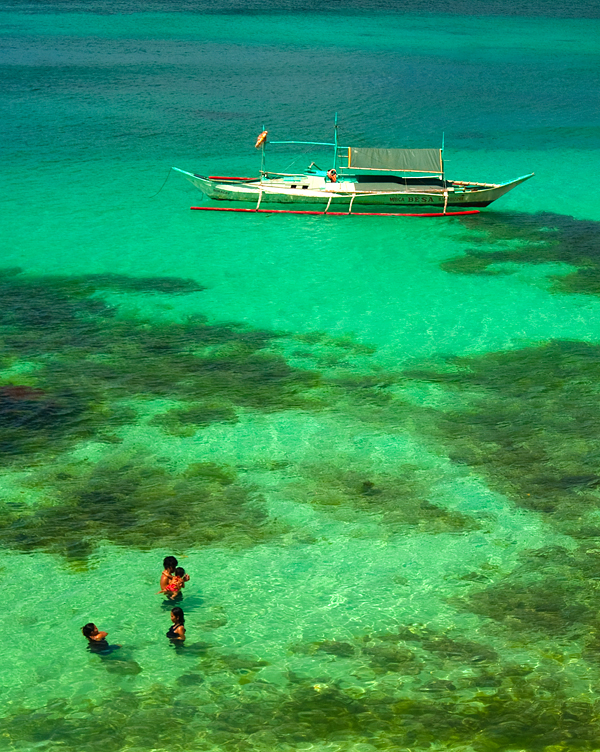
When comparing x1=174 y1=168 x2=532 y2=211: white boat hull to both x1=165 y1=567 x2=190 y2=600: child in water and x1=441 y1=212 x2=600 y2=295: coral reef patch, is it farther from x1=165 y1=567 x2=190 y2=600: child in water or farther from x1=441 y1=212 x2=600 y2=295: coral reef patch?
Result: x1=165 y1=567 x2=190 y2=600: child in water

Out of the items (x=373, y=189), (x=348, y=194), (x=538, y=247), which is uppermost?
(x=373, y=189)

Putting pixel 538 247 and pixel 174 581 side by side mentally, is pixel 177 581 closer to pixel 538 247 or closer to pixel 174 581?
pixel 174 581

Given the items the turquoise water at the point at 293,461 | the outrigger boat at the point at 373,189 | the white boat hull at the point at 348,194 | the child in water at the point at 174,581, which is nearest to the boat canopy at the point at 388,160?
the outrigger boat at the point at 373,189

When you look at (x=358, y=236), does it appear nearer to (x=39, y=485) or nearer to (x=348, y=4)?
(x=39, y=485)

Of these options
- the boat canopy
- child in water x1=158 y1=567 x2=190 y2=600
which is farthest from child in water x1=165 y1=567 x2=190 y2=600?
the boat canopy

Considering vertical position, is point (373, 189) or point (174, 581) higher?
point (373, 189)

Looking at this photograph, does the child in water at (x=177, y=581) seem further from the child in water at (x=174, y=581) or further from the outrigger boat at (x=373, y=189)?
the outrigger boat at (x=373, y=189)

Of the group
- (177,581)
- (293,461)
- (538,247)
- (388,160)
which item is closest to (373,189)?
(388,160)
